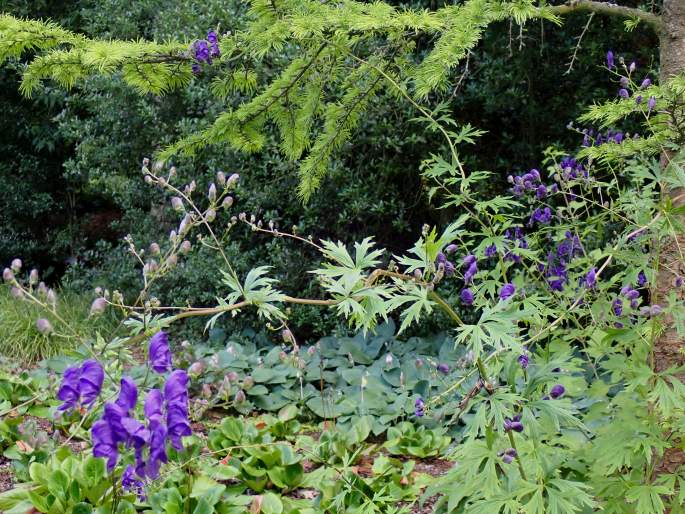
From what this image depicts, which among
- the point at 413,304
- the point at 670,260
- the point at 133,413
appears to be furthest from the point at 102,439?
the point at 670,260

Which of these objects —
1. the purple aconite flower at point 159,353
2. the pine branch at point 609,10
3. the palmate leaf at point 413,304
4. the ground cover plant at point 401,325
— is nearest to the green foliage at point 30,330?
the ground cover plant at point 401,325

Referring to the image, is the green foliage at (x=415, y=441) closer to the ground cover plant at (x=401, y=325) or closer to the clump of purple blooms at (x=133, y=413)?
the ground cover plant at (x=401, y=325)

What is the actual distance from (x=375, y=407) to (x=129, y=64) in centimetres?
237

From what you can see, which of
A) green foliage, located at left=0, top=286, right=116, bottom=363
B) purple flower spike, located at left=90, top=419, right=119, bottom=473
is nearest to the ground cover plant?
purple flower spike, located at left=90, top=419, right=119, bottom=473

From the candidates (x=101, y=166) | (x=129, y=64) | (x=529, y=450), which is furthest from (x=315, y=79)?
(x=101, y=166)

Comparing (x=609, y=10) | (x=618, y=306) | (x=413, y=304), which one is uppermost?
(x=609, y=10)

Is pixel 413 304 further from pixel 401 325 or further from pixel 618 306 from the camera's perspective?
pixel 618 306

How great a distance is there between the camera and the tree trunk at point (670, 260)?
2252 mm

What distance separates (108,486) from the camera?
272cm

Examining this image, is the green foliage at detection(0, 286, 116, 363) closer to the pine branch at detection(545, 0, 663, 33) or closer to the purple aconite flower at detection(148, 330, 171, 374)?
the purple aconite flower at detection(148, 330, 171, 374)

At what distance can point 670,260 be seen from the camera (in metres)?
2.34

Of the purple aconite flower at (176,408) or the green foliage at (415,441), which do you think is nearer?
the purple aconite flower at (176,408)

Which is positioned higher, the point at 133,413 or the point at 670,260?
the point at 133,413

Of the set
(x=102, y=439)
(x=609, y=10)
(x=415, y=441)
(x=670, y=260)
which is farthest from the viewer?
(x=415, y=441)
